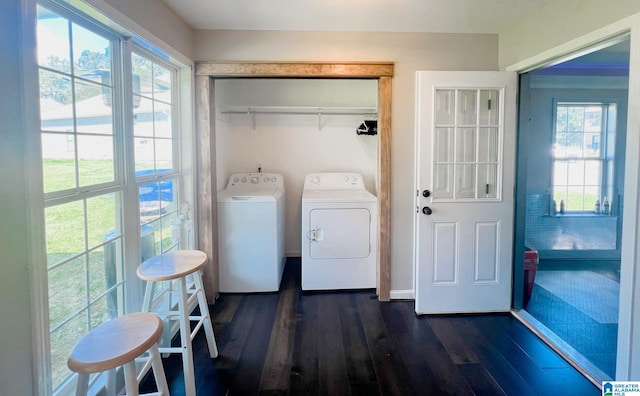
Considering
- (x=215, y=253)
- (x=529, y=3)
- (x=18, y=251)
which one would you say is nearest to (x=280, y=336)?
(x=215, y=253)

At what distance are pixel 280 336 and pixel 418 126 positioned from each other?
1887mm

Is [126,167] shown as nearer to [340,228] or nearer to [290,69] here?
[290,69]

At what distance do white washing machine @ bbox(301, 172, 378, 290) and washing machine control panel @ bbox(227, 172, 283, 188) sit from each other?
0.78 m

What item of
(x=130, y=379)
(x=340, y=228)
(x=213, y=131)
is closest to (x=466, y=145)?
(x=340, y=228)

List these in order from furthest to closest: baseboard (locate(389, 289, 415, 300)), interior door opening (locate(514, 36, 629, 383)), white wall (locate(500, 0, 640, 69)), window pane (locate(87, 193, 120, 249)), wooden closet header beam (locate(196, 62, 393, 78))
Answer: interior door opening (locate(514, 36, 629, 383))
baseboard (locate(389, 289, 415, 300))
wooden closet header beam (locate(196, 62, 393, 78))
white wall (locate(500, 0, 640, 69))
window pane (locate(87, 193, 120, 249))

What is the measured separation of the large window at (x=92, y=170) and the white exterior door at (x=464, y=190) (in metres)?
1.98

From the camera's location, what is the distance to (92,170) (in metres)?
1.71

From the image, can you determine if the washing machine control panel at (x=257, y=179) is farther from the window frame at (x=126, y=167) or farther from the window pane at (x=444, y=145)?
the window pane at (x=444, y=145)

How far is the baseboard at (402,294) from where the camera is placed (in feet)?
10.0

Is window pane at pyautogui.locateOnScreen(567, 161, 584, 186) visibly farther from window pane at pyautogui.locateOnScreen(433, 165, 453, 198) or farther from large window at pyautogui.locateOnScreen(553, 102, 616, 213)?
window pane at pyautogui.locateOnScreen(433, 165, 453, 198)

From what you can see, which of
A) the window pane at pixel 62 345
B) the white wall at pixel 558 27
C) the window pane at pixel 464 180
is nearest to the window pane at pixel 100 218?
the window pane at pixel 62 345

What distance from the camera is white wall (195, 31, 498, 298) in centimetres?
284

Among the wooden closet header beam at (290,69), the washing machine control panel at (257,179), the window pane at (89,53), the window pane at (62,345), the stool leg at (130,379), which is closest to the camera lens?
the stool leg at (130,379)

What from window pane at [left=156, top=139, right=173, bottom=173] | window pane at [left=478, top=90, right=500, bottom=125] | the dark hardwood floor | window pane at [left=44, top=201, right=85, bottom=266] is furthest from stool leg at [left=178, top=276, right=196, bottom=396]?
window pane at [left=478, top=90, right=500, bottom=125]
